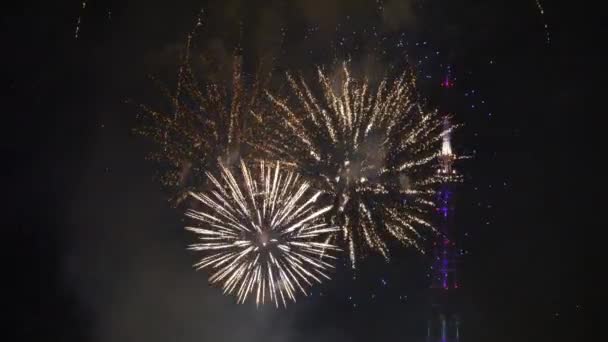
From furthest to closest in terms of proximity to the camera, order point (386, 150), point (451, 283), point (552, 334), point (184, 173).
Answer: point (552, 334) < point (451, 283) < point (184, 173) < point (386, 150)

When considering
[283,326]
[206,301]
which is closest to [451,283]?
[283,326]

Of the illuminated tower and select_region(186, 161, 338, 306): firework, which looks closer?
select_region(186, 161, 338, 306): firework

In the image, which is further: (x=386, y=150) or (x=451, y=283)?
(x=451, y=283)

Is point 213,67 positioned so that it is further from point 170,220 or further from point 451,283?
point 451,283

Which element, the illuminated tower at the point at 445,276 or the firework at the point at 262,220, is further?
the illuminated tower at the point at 445,276

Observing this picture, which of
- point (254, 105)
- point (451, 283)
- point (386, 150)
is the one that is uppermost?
point (254, 105)

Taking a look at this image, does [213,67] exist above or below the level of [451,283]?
above

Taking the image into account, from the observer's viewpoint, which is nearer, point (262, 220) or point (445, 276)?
point (262, 220)

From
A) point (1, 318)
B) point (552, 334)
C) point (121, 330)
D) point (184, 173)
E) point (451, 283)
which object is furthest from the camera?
point (552, 334)
